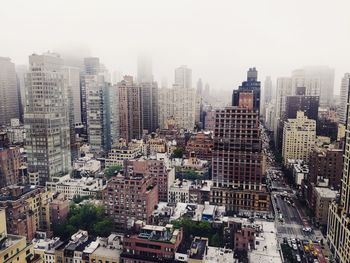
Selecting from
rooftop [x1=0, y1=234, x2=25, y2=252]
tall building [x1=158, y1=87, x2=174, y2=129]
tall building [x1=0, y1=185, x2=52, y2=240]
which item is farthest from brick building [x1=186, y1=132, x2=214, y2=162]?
rooftop [x1=0, y1=234, x2=25, y2=252]

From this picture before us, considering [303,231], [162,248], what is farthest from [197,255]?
[303,231]

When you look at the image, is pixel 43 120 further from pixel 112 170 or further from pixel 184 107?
pixel 184 107

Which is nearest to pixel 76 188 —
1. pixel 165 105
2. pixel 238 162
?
pixel 238 162

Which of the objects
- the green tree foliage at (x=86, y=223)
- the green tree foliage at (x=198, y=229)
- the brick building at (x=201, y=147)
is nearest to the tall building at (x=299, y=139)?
the brick building at (x=201, y=147)

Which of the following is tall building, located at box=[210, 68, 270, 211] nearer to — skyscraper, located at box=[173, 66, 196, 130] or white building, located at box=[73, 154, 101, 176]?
white building, located at box=[73, 154, 101, 176]

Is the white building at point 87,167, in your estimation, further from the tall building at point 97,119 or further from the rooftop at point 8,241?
the rooftop at point 8,241
